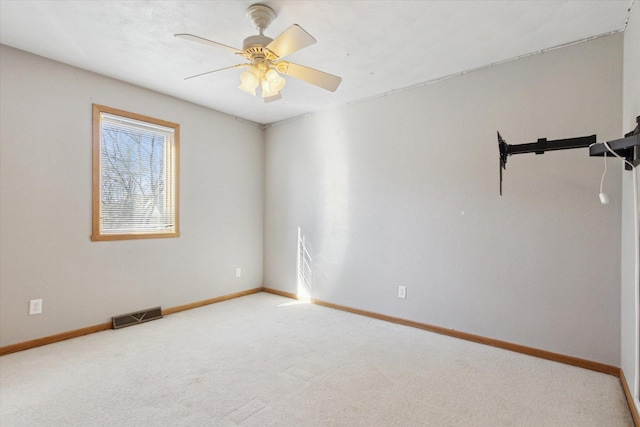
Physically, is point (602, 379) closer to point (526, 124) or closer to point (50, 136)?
point (526, 124)

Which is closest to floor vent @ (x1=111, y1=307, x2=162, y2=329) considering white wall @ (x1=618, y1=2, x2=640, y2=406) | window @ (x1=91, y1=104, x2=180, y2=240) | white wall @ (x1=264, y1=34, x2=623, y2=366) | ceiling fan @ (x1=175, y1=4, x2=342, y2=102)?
window @ (x1=91, y1=104, x2=180, y2=240)

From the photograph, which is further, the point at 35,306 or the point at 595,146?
the point at 35,306

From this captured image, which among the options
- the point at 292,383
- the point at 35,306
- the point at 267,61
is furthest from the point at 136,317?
the point at 267,61

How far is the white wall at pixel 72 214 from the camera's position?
2631mm

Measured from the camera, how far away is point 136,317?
334 centimetres

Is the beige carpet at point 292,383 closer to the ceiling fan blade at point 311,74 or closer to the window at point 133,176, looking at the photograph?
the window at point 133,176

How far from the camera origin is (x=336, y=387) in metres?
2.11

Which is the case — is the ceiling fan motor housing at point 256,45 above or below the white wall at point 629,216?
above

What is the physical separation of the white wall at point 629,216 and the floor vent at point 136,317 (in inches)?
156

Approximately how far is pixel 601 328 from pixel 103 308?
4287 mm

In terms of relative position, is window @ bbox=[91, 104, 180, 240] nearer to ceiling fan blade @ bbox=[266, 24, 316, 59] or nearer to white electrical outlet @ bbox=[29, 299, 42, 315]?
white electrical outlet @ bbox=[29, 299, 42, 315]

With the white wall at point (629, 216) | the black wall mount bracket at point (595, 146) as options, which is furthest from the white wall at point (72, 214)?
the white wall at point (629, 216)

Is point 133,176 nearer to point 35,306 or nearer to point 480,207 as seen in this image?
point 35,306

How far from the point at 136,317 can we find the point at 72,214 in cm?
121
